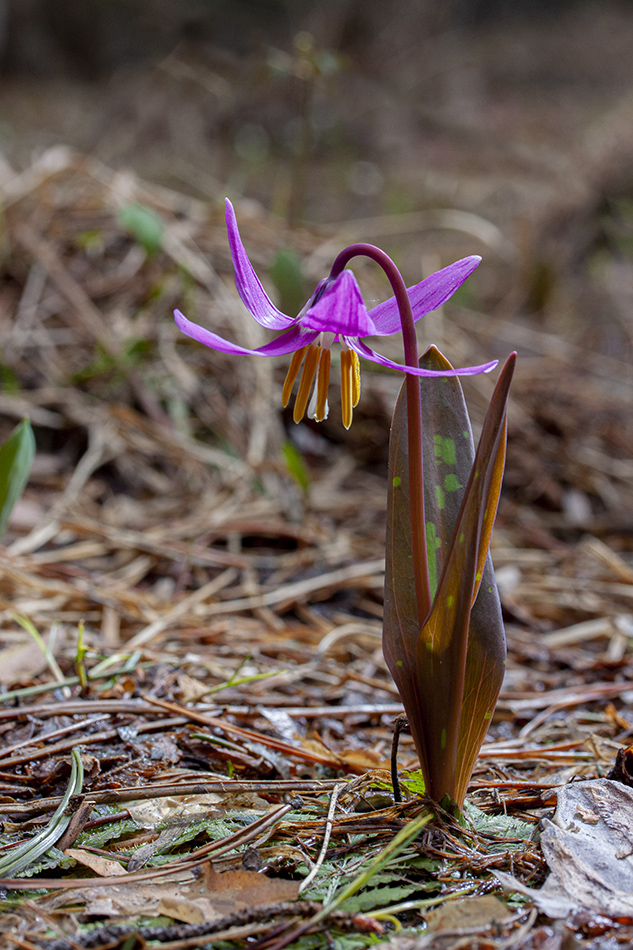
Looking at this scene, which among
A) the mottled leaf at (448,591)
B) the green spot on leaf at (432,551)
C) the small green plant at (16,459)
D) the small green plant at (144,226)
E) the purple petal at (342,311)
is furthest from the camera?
the small green plant at (144,226)

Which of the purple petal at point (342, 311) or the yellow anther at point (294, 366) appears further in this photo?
the yellow anther at point (294, 366)

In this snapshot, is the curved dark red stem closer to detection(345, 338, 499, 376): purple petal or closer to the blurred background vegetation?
detection(345, 338, 499, 376): purple petal

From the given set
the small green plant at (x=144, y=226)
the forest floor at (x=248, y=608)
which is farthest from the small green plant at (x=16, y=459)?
the small green plant at (x=144, y=226)

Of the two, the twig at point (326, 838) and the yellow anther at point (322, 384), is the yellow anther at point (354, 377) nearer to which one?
the yellow anther at point (322, 384)

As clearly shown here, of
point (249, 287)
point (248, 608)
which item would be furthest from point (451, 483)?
point (248, 608)

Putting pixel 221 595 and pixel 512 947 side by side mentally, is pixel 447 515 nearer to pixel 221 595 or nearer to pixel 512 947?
pixel 512 947

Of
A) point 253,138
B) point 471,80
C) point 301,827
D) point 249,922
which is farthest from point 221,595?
point 471,80

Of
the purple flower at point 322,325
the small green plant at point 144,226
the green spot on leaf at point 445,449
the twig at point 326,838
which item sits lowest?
the twig at point 326,838
